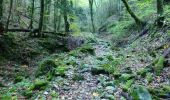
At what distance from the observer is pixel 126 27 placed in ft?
85.9

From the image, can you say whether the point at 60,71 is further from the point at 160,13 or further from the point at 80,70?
the point at 160,13

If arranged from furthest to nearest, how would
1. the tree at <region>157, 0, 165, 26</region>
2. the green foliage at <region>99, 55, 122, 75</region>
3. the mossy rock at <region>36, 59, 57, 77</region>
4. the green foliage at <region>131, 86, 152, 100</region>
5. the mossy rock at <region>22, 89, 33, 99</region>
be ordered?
1. the tree at <region>157, 0, 165, 26</region>
2. the mossy rock at <region>36, 59, 57, 77</region>
3. the green foliage at <region>99, 55, 122, 75</region>
4. the mossy rock at <region>22, 89, 33, 99</region>
5. the green foliage at <region>131, 86, 152, 100</region>

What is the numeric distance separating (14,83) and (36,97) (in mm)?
2800

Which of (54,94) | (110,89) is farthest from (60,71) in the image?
(110,89)

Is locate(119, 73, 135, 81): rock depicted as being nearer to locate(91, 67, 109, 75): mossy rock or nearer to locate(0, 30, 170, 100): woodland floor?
locate(0, 30, 170, 100): woodland floor

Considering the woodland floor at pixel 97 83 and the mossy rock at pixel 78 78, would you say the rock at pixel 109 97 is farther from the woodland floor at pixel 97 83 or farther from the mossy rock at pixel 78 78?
the mossy rock at pixel 78 78

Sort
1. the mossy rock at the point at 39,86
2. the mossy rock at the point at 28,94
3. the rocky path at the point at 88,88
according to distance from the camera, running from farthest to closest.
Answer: the mossy rock at the point at 39,86
the mossy rock at the point at 28,94
the rocky path at the point at 88,88

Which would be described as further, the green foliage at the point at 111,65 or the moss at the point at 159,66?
the green foliage at the point at 111,65

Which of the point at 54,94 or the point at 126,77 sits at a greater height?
the point at 126,77

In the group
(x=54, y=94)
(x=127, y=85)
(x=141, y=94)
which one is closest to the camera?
(x=141, y=94)

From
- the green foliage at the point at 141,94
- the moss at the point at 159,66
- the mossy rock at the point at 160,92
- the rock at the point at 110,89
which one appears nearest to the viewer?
the green foliage at the point at 141,94

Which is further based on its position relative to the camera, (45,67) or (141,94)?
(45,67)

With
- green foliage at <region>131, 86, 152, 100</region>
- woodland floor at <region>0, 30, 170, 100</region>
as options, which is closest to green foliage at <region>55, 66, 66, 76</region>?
woodland floor at <region>0, 30, 170, 100</region>

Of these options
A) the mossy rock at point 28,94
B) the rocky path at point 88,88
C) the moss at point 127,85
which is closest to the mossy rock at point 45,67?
the rocky path at point 88,88
